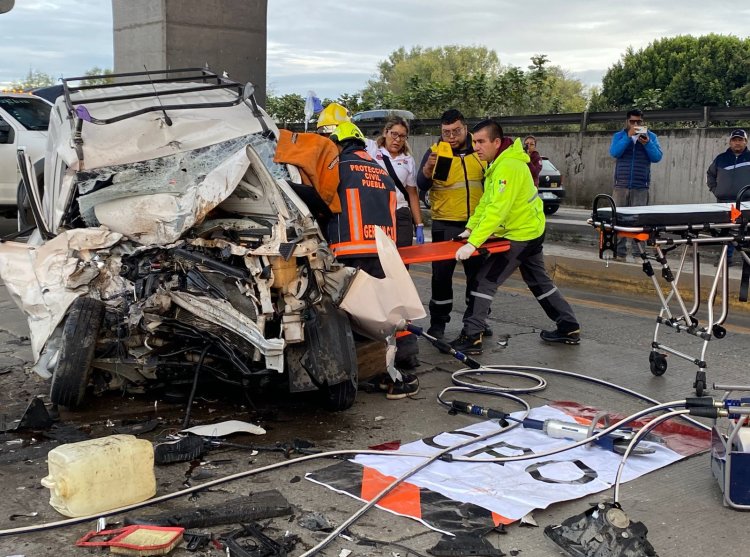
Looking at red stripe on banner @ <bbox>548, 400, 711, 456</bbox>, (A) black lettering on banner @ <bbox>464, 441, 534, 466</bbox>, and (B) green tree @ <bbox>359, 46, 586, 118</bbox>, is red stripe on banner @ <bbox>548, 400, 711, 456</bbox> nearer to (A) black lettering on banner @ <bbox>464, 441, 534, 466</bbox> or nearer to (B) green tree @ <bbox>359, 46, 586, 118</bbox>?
(A) black lettering on banner @ <bbox>464, 441, 534, 466</bbox>

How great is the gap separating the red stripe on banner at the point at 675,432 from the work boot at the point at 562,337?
180 cm

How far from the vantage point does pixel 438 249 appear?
6625mm

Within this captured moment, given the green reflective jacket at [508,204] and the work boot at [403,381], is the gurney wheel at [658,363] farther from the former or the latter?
the work boot at [403,381]

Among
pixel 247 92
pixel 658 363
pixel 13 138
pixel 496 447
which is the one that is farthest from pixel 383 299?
pixel 13 138

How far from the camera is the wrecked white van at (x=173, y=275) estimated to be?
4746 millimetres

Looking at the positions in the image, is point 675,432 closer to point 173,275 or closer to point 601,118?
point 173,275

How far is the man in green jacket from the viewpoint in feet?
21.6

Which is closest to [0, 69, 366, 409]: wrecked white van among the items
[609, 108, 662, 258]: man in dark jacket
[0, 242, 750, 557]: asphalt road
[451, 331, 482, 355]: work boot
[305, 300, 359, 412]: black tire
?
[305, 300, 359, 412]: black tire

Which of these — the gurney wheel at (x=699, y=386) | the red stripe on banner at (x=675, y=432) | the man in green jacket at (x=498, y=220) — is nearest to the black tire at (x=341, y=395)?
the red stripe on banner at (x=675, y=432)

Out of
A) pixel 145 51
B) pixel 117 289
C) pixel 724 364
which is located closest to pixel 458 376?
pixel 724 364

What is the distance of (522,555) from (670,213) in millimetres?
2839

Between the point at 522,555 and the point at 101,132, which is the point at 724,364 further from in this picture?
the point at 101,132

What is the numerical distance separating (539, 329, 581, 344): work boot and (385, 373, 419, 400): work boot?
2006mm

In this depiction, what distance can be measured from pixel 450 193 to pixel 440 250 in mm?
956
